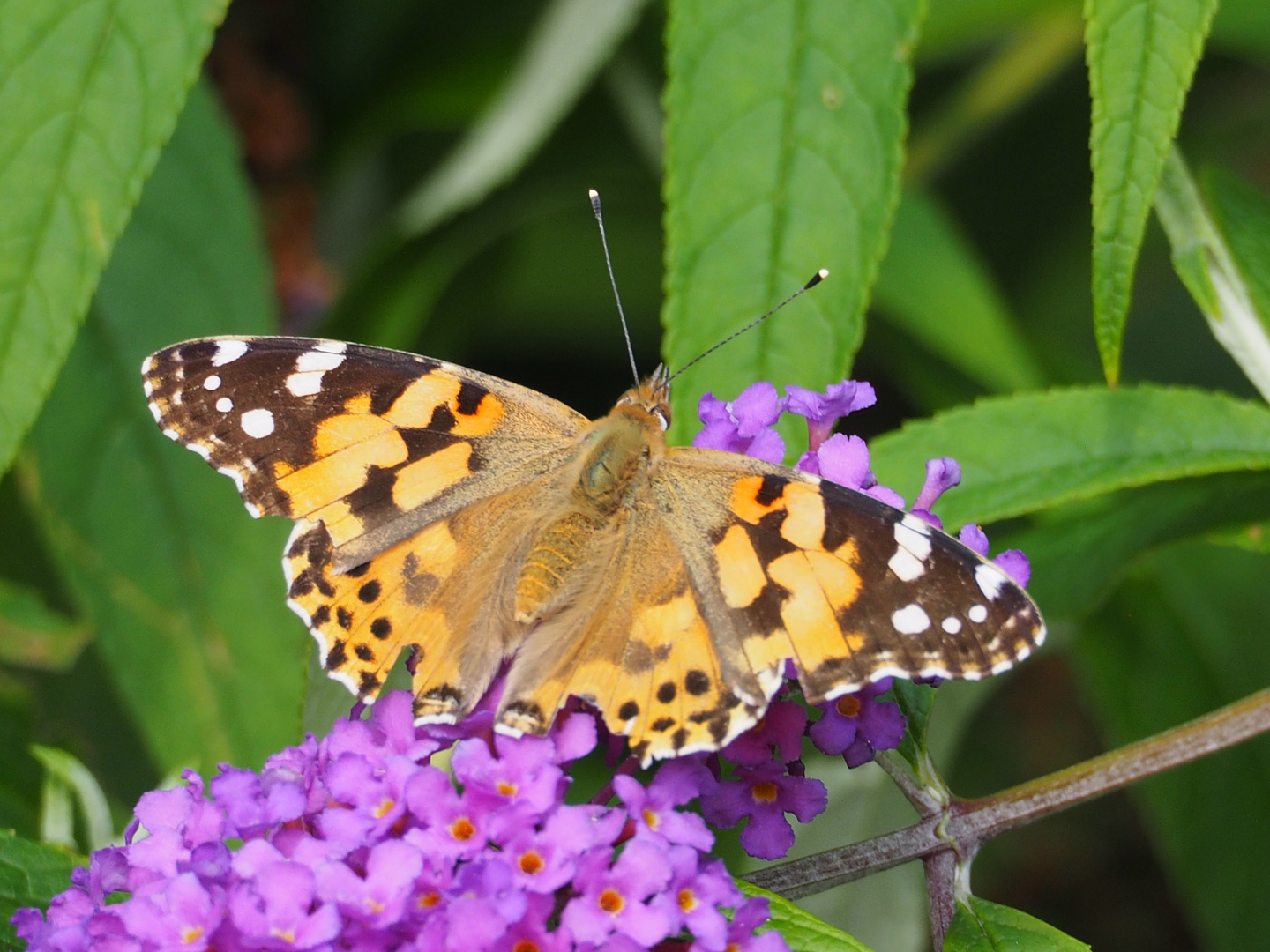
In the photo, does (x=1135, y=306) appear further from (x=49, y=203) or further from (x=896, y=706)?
(x=49, y=203)

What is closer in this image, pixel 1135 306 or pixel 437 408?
pixel 437 408

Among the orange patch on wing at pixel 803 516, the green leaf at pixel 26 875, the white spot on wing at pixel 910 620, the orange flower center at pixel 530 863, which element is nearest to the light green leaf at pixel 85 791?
the green leaf at pixel 26 875

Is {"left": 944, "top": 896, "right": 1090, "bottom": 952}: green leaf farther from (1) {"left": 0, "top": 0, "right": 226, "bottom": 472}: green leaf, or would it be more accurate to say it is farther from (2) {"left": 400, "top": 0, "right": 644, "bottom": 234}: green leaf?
(2) {"left": 400, "top": 0, "right": 644, "bottom": 234}: green leaf

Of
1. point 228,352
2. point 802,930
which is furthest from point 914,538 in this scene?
point 228,352

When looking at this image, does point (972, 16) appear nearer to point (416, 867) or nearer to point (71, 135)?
point (71, 135)

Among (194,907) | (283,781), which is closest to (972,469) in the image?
(283,781)
